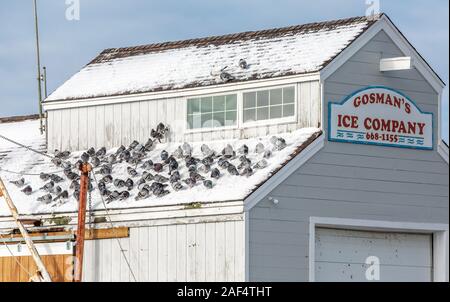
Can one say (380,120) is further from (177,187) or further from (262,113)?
(177,187)

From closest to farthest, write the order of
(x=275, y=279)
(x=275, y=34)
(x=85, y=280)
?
1. (x=275, y=279)
2. (x=85, y=280)
3. (x=275, y=34)

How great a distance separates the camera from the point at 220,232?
39.4 meters

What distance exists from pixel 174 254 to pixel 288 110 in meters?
5.36

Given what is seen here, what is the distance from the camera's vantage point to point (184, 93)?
44.8m

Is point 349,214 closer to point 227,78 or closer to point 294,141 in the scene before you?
point 294,141

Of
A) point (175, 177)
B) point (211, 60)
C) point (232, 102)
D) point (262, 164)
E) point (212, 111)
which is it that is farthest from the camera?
point (211, 60)

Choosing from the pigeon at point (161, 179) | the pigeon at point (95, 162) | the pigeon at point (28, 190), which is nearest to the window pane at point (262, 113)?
the pigeon at point (161, 179)

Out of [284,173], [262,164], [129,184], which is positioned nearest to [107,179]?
[129,184]

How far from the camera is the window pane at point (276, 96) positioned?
4291 centimetres

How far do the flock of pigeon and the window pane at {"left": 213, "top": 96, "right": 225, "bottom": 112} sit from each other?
51.7 inches

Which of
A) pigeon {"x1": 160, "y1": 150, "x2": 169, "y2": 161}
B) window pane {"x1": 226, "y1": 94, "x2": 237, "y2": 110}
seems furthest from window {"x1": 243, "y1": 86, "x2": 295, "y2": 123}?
pigeon {"x1": 160, "y1": 150, "x2": 169, "y2": 161}

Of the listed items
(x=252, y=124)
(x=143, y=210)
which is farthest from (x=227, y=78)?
(x=143, y=210)

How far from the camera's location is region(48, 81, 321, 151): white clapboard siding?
139ft

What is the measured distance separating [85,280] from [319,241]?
633 cm
